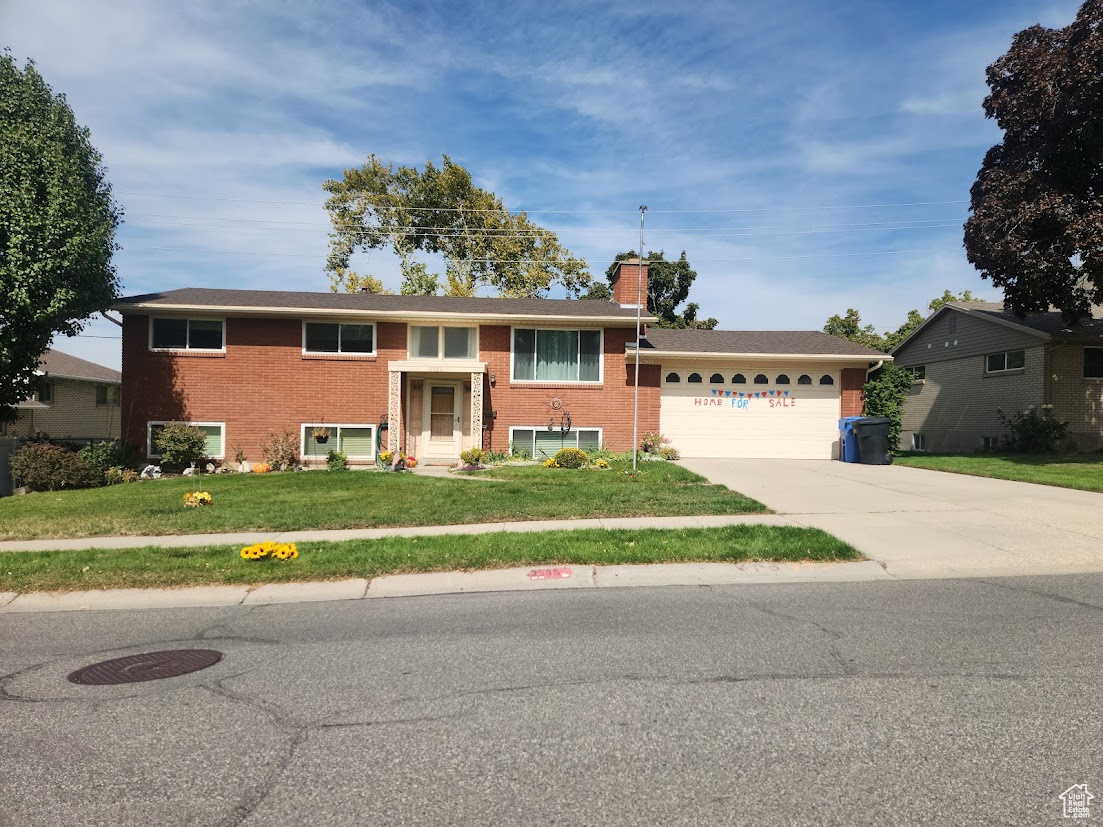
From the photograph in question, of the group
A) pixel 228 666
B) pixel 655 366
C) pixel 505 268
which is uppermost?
pixel 505 268

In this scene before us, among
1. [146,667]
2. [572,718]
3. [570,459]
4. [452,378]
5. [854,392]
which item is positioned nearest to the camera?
[572,718]

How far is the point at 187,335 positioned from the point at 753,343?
16.1 meters

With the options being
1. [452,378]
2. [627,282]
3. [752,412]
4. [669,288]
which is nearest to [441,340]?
[452,378]

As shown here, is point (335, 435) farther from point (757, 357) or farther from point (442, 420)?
point (757, 357)

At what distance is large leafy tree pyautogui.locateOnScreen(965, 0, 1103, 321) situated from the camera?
16.6 meters

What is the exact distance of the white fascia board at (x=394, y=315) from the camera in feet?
60.7

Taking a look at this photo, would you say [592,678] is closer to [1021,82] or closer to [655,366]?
[655,366]

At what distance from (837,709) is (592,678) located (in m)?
1.47

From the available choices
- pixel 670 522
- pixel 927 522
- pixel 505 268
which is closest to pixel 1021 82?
pixel 927 522

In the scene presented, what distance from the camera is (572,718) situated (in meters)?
3.94

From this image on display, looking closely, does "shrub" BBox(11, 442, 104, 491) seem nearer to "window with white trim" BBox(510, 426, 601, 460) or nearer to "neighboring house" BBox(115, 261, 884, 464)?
"neighboring house" BBox(115, 261, 884, 464)

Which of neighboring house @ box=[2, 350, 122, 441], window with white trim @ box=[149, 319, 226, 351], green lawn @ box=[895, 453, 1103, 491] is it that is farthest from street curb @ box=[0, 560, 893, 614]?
neighboring house @ box=[2, 350, 122, 441]

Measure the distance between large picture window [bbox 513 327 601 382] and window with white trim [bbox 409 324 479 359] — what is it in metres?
1.24

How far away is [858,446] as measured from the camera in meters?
19.2
